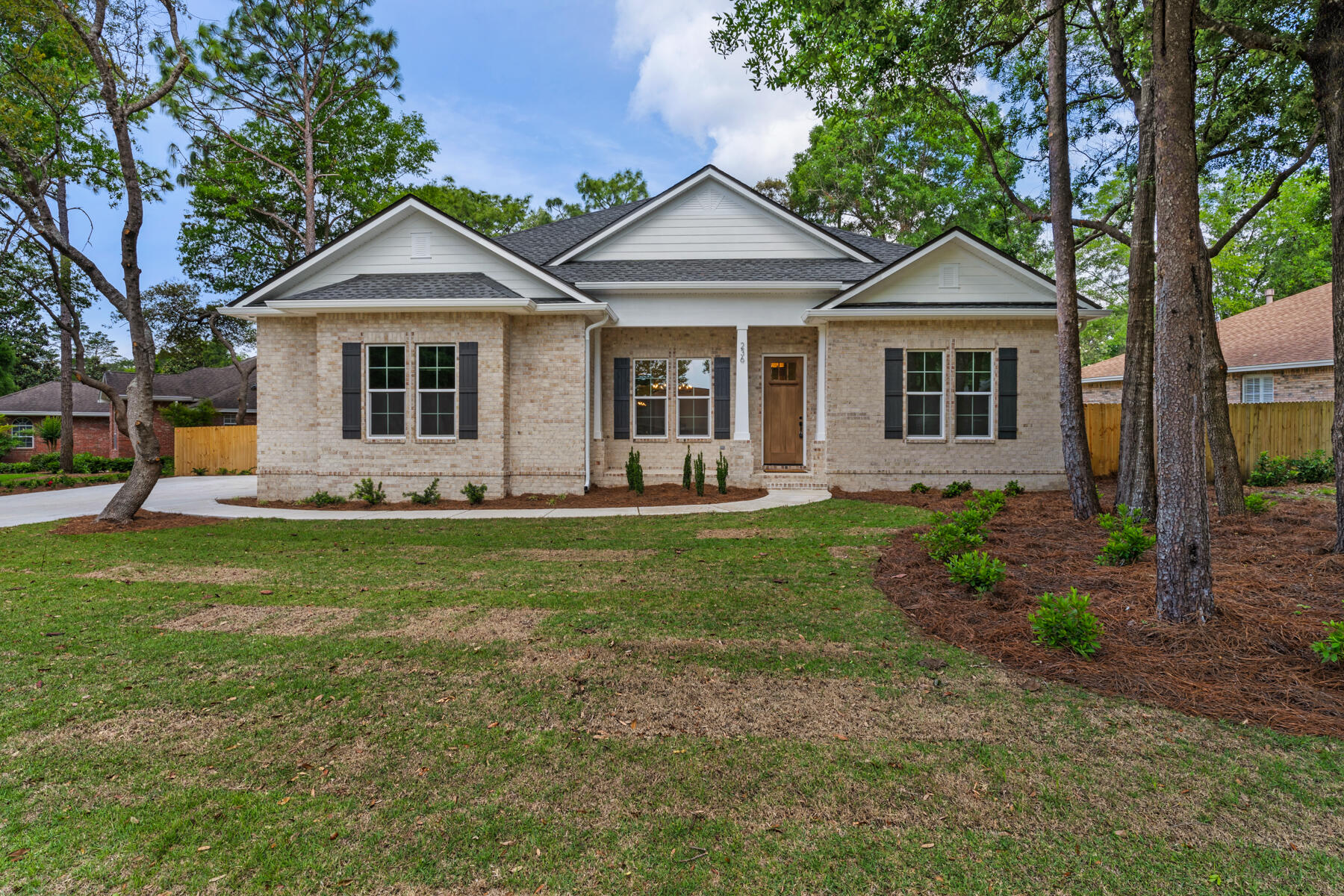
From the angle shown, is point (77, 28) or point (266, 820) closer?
point (266, 820)

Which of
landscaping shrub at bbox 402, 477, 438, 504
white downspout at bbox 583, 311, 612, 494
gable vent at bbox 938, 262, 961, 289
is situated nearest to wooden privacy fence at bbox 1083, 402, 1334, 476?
gable vent at bbox 938, 262, 961, 289

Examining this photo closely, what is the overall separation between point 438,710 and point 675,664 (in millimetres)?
1384

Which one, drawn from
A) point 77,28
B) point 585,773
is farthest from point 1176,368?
point 77,28

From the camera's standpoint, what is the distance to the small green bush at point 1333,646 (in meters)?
3.26

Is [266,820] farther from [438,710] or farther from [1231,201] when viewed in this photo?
[1231,201]

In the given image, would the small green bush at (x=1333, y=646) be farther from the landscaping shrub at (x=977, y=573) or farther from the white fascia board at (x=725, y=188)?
the white fascia board at (x=725, y=188)

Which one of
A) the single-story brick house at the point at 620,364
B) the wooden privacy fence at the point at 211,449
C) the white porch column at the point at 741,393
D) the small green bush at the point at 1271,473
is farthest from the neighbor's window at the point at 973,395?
the wooden privacy fence at the point at 211,449

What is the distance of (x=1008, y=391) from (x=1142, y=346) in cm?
446

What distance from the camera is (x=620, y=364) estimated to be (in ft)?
43.3

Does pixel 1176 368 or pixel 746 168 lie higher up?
pixel 746 168

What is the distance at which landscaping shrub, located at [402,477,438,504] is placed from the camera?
11297 mm

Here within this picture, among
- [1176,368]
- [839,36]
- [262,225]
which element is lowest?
[1176,368]

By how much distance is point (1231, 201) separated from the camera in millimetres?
25500

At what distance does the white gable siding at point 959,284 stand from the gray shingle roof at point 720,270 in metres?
0.62
